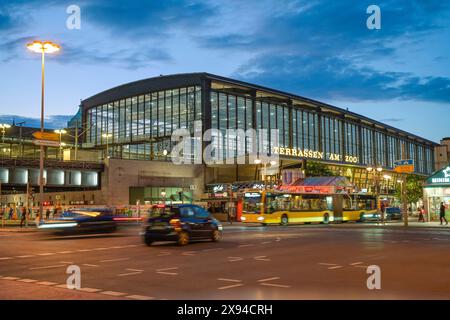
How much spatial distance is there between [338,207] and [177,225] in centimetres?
3448

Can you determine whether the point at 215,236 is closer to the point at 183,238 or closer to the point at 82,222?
the point at 183,238

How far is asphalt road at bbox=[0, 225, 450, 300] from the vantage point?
10.6 meters

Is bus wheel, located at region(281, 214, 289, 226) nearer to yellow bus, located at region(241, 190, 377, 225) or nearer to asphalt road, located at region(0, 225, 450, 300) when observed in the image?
yellow bus, located at region(241, 190, 377, 225)

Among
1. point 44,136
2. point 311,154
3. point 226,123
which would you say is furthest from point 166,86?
point 44,136

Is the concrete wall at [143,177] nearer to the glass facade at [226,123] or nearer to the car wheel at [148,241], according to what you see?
the glass facade at [226,123]

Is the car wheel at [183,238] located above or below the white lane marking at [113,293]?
above

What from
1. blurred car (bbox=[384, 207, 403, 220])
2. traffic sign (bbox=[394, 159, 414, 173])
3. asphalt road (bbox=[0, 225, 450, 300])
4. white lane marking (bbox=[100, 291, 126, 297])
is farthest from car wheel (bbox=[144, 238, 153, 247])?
blurred car (bbox=[384, 207, 403, 220])

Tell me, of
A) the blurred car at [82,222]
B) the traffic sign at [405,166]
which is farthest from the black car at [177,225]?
the traffic sign at [405,166]

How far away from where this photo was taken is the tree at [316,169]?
86.2 metres

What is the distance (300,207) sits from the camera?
1930 inches

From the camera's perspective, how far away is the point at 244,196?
47.2 metres

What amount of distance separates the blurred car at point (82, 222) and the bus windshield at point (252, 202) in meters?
17.4
